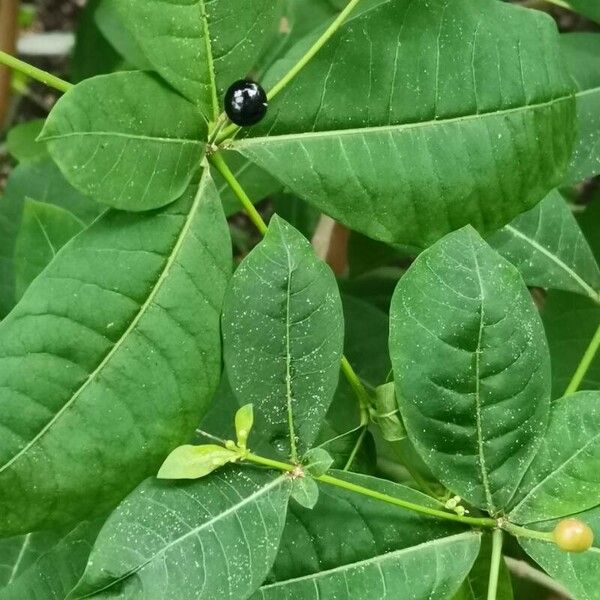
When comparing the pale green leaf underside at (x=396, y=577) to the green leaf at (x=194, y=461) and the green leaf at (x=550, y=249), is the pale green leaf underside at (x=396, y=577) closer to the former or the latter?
the green leaf at (x=194, y=461)

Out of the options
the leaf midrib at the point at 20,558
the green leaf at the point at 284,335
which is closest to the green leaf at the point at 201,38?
the green leaf at the point at 284,335

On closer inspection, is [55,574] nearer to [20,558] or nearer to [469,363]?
[20,558]

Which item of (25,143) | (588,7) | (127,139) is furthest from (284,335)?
(25,143)

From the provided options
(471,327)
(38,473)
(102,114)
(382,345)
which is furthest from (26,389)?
(382,345)

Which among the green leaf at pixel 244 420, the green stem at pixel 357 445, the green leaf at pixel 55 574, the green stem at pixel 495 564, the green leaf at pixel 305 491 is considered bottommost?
the green stem at pixel 495 564

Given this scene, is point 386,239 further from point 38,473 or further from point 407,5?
point 38,473
